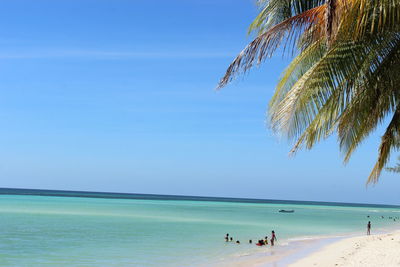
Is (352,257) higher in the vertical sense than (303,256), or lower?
higher

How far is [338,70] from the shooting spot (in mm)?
5906

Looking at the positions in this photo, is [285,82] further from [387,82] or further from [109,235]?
[109,235]

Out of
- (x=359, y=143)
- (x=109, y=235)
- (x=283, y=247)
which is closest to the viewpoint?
(x=359, y=143)

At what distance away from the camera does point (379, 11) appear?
5371 mm

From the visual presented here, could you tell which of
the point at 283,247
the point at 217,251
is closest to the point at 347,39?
the point at 217,251

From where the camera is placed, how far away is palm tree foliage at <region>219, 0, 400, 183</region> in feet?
18.2

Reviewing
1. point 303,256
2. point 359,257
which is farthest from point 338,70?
point 303,256

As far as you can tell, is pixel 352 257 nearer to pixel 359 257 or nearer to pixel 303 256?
pixel 359 257

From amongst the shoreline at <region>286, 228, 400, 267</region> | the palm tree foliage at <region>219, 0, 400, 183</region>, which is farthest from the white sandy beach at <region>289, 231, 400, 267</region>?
the palm tree foliage at <region>219, 0, 400, 183</region>

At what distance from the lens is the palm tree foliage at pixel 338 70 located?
18.2 feet

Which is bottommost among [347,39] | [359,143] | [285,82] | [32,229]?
[32,229]

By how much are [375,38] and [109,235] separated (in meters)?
24.4

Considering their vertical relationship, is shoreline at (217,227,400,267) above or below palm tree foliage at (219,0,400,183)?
below

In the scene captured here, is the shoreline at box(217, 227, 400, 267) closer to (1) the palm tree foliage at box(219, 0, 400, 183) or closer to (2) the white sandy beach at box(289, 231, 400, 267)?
(2) the white sandy beach at box(289, 231, 400, 267)
